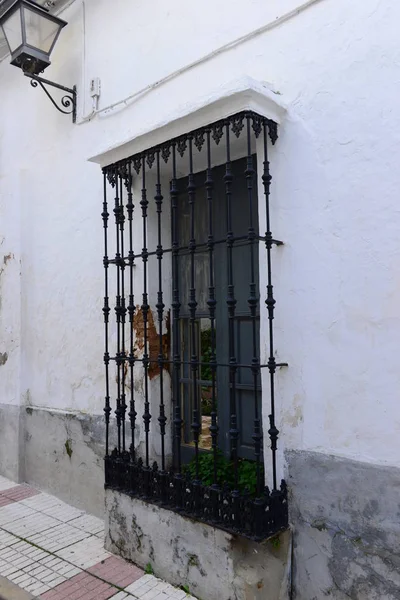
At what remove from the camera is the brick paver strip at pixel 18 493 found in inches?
173

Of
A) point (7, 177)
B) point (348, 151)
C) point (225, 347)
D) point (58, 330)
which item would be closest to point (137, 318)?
point (225, 347)

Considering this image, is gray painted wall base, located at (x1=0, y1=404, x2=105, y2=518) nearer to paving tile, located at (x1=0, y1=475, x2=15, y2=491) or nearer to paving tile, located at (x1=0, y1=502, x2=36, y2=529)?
paving tile, located at (x1=0, y1=475, x2=15, y2=491)

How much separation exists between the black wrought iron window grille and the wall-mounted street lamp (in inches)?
54.7

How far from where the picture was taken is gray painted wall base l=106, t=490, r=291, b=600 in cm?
253

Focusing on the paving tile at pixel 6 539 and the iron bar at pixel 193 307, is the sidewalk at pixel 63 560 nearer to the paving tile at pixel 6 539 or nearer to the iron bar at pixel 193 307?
the paving tile at pixel 6 539

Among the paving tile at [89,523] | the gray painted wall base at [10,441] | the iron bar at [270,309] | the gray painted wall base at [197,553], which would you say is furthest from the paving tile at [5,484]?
the iron bar at [270,309]

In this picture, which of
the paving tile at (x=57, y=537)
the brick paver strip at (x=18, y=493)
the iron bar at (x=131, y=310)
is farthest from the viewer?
the brick paver strip at (x=18, y=493)

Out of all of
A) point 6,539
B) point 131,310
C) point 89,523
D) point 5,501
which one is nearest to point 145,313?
point 131,310

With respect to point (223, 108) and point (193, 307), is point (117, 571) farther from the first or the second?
point (223, 108)

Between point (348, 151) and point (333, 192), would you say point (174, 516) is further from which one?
point (348, 151)

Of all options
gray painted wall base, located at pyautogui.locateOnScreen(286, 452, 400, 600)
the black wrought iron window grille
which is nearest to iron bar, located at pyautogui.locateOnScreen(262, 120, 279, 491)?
the black wrought iron window grille

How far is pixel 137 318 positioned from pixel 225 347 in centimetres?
75

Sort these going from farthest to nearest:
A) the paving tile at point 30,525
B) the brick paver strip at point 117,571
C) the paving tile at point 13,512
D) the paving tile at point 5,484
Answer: the paving tile at point 5,484 → the paving tile at point 13,512 → the paving tile at point 30,525 → the brick paver strip at point 117,571

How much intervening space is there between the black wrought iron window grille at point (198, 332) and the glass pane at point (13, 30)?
156cm
